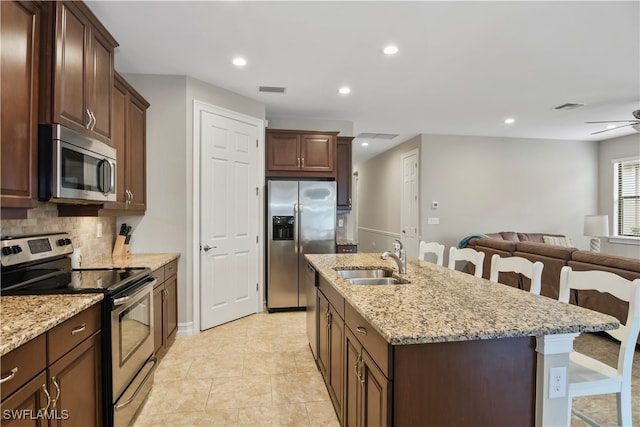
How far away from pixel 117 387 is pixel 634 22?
4.22 meters

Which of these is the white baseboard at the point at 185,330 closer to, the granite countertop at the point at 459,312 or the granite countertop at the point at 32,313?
the granite countertop at the point at 32,313

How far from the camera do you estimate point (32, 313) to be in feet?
4.54

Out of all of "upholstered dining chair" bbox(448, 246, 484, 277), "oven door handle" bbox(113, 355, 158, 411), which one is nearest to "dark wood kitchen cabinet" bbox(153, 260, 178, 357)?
"oven door handle" bbox(113, 355, 158, 411)

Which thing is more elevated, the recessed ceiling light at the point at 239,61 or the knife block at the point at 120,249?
the recessed ceiling light at the point at 239,61

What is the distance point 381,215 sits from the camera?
27.0ft

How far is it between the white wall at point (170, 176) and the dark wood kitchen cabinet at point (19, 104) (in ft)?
5.53

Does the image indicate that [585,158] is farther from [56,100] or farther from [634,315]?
[56,100]

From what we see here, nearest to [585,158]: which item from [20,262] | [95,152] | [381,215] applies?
[381,215]

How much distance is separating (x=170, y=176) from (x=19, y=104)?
6.10ft

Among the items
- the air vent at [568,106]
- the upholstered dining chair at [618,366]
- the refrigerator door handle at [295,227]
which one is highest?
the air vent at [568,106]

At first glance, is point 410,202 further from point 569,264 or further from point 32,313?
point 32,313

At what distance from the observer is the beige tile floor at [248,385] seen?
2139mm

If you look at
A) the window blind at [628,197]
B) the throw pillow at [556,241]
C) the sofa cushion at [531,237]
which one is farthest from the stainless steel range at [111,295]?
the window blind at [628,197]

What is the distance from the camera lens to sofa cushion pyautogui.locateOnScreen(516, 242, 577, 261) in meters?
3.65
